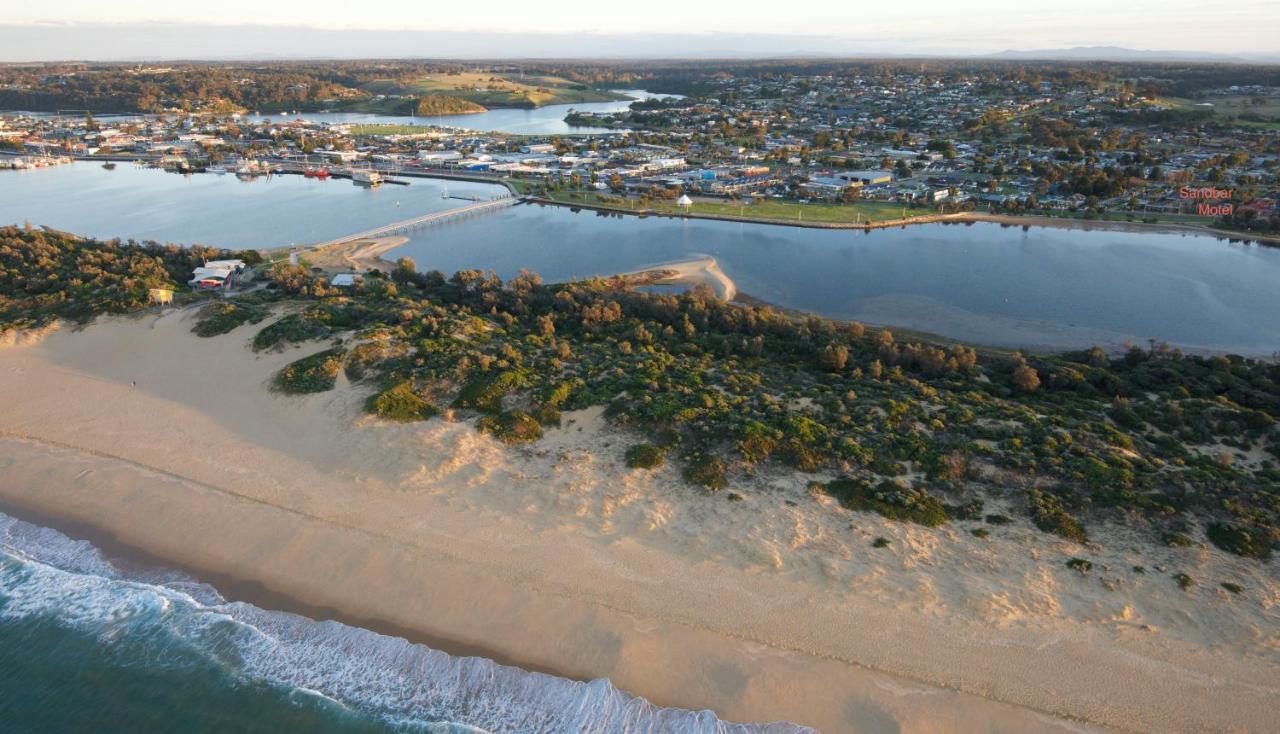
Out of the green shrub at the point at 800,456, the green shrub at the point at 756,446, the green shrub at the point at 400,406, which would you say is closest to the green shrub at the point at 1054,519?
the green shrub at the point at 800,456

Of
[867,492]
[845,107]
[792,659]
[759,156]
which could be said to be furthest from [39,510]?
[845,107]

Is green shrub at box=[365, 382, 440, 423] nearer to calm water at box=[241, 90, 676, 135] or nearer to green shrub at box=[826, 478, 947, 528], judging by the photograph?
green shrub at box=[826, 478, 947, 528]

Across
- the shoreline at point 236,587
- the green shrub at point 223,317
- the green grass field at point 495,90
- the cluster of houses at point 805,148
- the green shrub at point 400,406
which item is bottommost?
the shoreline at point 236,587

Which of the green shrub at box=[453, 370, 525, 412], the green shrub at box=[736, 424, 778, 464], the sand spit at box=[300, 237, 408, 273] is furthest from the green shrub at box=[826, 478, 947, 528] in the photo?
the sand spit at box=[300, 237, 408, 273]

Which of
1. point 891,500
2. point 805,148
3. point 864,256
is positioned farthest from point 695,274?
point 805,148

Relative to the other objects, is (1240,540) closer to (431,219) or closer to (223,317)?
(223,317)

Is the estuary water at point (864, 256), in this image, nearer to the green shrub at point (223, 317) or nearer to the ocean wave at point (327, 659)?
the green shrub at point (223, 317)
